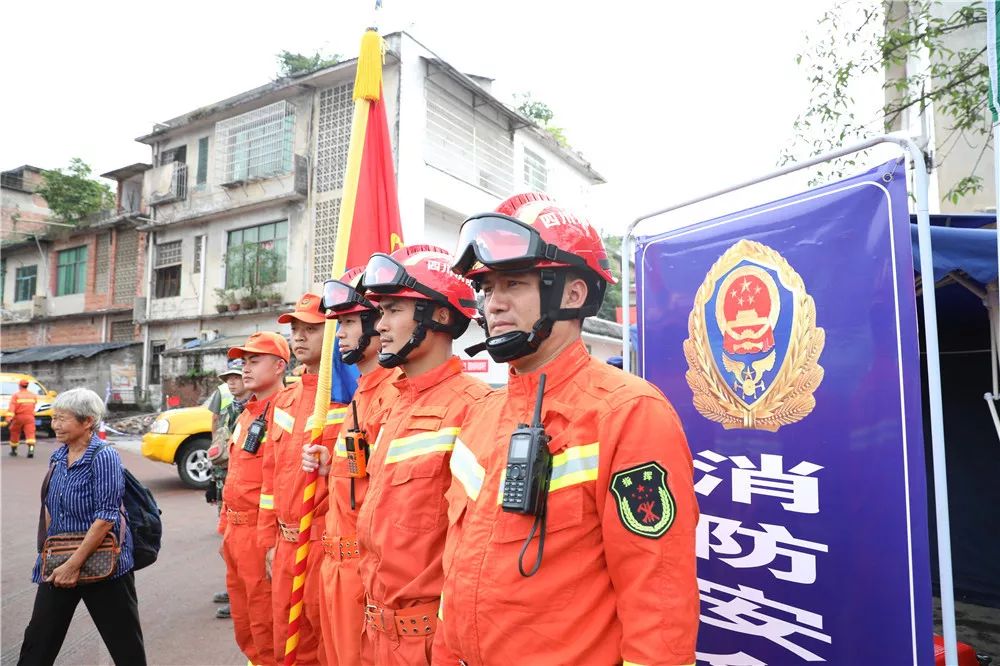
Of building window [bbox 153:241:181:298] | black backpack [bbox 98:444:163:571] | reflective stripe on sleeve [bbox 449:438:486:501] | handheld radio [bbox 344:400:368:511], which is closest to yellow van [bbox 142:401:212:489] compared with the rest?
black backpack [bbox 98:444:163:571]

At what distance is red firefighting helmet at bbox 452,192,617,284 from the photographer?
1.91 metres

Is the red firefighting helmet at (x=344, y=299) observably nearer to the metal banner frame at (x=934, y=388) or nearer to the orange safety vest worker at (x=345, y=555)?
the orange safety vest worker at (x=345, y=555)

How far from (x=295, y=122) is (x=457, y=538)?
1954cm

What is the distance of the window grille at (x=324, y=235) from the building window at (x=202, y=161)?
613cm

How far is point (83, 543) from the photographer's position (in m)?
3.61

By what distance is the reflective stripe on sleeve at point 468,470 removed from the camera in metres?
1.96

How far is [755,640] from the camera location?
2.58 metres

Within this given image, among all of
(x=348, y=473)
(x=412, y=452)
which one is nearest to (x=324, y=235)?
(x=348, y=473)

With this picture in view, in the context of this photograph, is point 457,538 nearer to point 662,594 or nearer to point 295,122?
point 662,594

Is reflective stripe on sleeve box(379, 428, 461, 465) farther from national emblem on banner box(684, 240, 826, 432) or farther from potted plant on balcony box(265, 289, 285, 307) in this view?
potted plant on balcony box(265, 289, 285, 307)

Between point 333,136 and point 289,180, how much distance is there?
2.00 meters

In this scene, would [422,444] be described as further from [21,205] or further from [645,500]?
[21,205]

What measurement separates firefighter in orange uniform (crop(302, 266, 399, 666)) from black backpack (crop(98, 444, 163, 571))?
1374mm

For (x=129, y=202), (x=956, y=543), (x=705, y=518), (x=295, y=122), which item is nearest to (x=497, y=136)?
(x=295, y=122)
